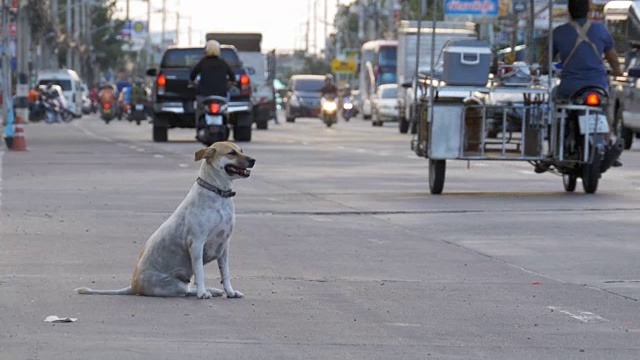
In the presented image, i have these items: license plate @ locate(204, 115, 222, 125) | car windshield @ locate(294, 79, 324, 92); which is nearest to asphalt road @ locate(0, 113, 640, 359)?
license plate @ locate(204, 115, 222, 125)

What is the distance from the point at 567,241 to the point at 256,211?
12.6 ft

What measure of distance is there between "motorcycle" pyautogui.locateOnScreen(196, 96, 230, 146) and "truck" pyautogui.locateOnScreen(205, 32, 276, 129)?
16558mm

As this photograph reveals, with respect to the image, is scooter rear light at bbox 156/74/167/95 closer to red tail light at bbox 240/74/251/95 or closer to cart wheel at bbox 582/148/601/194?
red tail light at bbox 240/74/251/95

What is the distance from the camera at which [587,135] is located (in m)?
18.7

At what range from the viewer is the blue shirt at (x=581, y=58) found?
1900cm

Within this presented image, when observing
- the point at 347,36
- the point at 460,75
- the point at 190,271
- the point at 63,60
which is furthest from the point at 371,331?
the point at 347,36

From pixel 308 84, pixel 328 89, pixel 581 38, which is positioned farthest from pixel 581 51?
pixel 308 84

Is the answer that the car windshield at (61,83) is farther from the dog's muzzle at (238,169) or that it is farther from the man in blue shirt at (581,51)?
the dog's muzzle at (238,169)

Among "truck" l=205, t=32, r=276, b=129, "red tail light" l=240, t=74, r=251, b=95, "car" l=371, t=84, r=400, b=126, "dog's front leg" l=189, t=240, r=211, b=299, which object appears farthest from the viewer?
"car" l=371, t=84, r=400, b=126

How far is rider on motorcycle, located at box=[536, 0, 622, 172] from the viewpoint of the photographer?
19.0m

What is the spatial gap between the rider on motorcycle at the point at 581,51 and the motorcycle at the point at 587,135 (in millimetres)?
120

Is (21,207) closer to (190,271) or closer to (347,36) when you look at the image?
(190,271)

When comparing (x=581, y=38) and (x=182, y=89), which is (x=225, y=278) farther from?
(x=182, y=89)

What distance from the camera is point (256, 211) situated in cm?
1703
